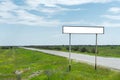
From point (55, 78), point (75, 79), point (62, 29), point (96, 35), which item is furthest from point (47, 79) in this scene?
point (96, 35)

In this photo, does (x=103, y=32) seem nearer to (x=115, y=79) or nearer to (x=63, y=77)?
(x=63, y=77)

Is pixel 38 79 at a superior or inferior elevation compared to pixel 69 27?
inferior

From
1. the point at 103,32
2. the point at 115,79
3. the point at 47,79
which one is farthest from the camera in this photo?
the point at 103,32

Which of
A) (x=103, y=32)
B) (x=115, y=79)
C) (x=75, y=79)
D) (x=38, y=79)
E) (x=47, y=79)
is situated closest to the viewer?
(x=115, y=79)

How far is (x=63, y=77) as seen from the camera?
63.4ft

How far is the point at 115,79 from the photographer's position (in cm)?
1422

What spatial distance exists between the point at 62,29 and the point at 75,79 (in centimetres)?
537

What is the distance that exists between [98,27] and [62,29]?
108 inches

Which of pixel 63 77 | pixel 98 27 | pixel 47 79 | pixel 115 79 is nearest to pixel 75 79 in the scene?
pixel 63 77

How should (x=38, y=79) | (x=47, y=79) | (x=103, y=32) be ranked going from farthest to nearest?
(x=103, y=32) < (x=38, y=79) < (x=47, y=79)

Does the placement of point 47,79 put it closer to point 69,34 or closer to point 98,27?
point 69,34

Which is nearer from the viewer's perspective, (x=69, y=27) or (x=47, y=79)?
(x=47, y=79)

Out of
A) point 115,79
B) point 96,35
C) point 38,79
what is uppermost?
point 96,35

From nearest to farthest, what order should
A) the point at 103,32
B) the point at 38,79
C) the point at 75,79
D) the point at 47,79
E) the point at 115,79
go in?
the point at 115,79, the point at 75,79, the point at 47,79, the point at 38,79, the point at 103,32
